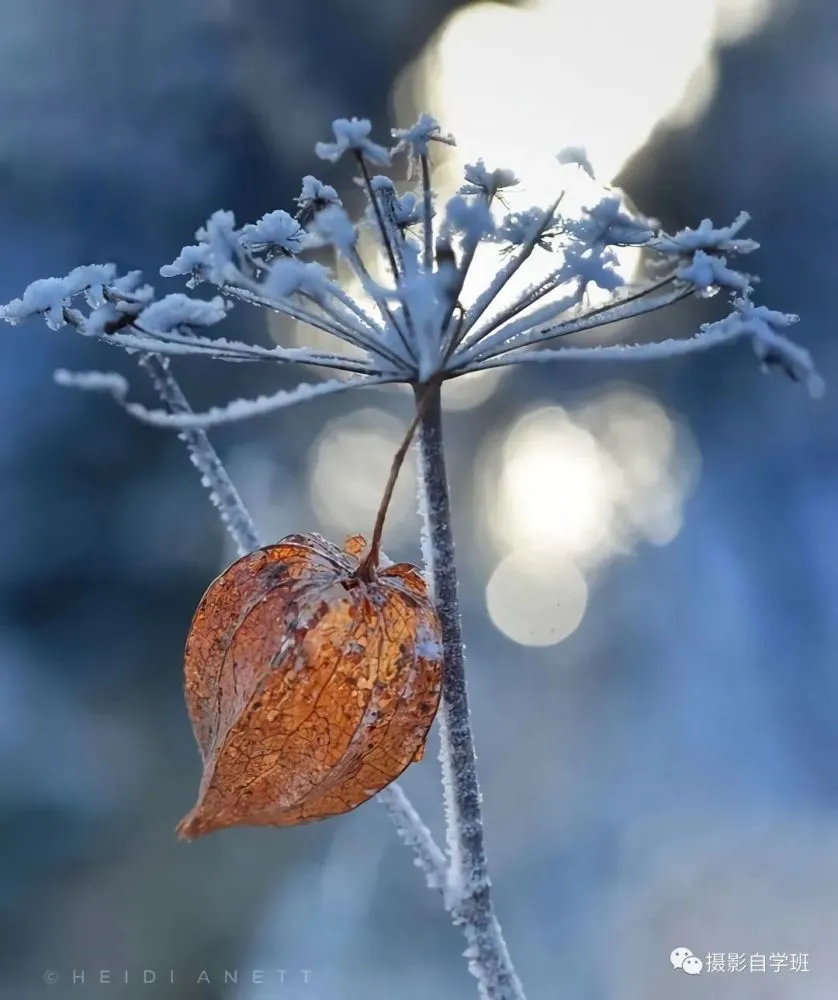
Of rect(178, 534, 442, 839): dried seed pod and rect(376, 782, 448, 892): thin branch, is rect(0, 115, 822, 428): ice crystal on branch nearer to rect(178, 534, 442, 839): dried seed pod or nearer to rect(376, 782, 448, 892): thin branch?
rect(178, 534, 442, 839): dried seed pod

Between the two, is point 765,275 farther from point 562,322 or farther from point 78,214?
point 562,322

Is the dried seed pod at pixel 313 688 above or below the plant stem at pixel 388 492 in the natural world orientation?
below

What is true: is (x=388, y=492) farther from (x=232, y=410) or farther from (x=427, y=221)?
(x=427, y=221)

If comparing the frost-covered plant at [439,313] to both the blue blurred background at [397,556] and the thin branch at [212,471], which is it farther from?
the blue blurred background at [397,556]

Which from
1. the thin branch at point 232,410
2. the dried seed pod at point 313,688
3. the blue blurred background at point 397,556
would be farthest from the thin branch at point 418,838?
the blue blurred background at point 397,556

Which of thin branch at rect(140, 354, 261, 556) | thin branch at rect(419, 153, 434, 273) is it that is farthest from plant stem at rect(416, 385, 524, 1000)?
thin branch at rect(140, 354, 261, 556)

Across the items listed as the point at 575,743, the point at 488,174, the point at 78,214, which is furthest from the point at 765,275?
the point at 488,174

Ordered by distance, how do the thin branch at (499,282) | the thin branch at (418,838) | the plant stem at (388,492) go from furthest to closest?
1. the thin branch at (418,838)
2. the thin branch at (499,282)
3. the plant stem at (388,492)
